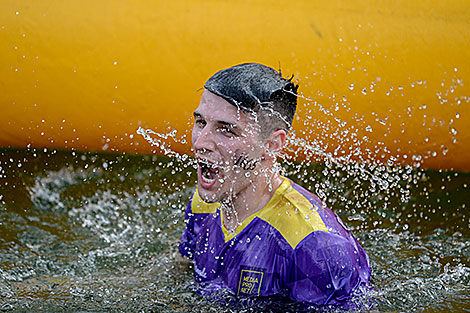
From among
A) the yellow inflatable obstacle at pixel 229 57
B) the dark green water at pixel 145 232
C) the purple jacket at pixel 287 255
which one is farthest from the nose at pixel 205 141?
the yellow inflatable obstacle at pixel 229 57

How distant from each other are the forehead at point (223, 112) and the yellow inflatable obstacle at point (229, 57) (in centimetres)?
166

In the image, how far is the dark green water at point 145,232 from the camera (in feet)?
7.84

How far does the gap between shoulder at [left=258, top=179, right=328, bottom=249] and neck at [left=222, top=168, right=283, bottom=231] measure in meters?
0.03

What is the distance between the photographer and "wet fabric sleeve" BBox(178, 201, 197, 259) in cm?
250

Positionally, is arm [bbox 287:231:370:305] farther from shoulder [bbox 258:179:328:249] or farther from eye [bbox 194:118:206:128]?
eye [bbox 194:118:206:128]

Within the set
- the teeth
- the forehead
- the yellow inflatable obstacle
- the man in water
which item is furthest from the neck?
the yellow inflatable obstacle

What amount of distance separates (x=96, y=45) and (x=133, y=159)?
35.4 inches

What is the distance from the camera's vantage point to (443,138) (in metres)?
4.16

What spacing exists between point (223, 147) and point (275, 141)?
0.20m

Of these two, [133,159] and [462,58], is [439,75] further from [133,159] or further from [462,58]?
[133,159]

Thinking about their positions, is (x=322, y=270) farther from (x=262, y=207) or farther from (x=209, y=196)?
(x=209, y=196)

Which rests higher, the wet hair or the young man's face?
the wet hair

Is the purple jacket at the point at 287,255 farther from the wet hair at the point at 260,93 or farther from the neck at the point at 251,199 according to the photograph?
the wet hair at the point at 260,93

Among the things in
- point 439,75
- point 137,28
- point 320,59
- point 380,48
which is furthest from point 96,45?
point 439,75
